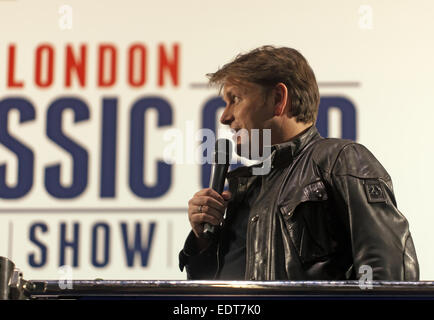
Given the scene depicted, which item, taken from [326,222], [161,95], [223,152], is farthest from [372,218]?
[161,95]

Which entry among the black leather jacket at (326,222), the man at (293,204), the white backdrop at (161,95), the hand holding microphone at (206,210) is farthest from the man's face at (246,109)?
the white backdrop at (161,95)

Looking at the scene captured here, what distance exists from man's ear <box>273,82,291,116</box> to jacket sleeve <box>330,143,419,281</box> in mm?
313

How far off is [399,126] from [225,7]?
3.02ft

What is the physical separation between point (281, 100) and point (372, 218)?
568 millimetres

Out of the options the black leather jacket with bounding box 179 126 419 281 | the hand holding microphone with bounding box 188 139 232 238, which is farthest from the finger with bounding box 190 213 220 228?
the black leather jacket with bounding box 179 126 419 281

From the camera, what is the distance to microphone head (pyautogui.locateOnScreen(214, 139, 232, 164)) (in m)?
2.12

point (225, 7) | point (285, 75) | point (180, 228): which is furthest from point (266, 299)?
point (225, 7)

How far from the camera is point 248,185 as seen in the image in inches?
85.3

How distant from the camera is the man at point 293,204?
182 centimetres

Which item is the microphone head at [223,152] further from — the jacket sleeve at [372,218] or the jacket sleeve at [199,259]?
the jacket sleeve at [372,218]

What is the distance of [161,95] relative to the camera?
10.7ft

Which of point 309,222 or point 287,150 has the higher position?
point 287,150

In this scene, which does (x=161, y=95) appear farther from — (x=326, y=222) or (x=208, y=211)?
(x=326, y=222)
